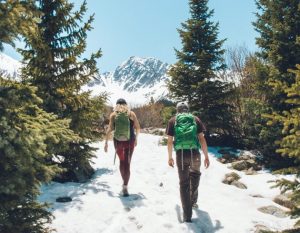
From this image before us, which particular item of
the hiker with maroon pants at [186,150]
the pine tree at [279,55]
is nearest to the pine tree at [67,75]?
the hiker with maroon pants at [186,150]

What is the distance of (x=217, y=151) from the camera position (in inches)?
696

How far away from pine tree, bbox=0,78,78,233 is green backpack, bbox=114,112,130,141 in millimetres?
3677

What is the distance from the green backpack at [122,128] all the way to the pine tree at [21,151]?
3.68m

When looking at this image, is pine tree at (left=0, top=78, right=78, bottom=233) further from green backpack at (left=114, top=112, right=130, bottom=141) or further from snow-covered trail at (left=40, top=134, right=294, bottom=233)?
green backpack at (left=114, top=112, right=130, bottom=141)

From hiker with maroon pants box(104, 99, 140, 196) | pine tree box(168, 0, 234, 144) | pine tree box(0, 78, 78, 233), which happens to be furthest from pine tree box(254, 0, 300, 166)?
pine tree box(0, 78, 78, 233)

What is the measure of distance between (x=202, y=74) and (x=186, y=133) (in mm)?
11896

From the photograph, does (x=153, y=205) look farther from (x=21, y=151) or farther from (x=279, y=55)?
(x=279, y=55)

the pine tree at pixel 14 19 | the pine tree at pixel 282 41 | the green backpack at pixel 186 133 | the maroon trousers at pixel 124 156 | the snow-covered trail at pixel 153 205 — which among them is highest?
the pine tree at pixel 282 41

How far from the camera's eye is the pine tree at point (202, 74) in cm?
1883

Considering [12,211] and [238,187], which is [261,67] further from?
[12,211]

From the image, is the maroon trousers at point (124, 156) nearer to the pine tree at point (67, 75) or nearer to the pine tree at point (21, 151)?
the pine tree at point (67, 75)

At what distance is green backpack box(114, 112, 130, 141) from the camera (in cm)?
960

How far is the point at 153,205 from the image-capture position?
29.4 feet

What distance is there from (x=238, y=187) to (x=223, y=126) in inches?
292
